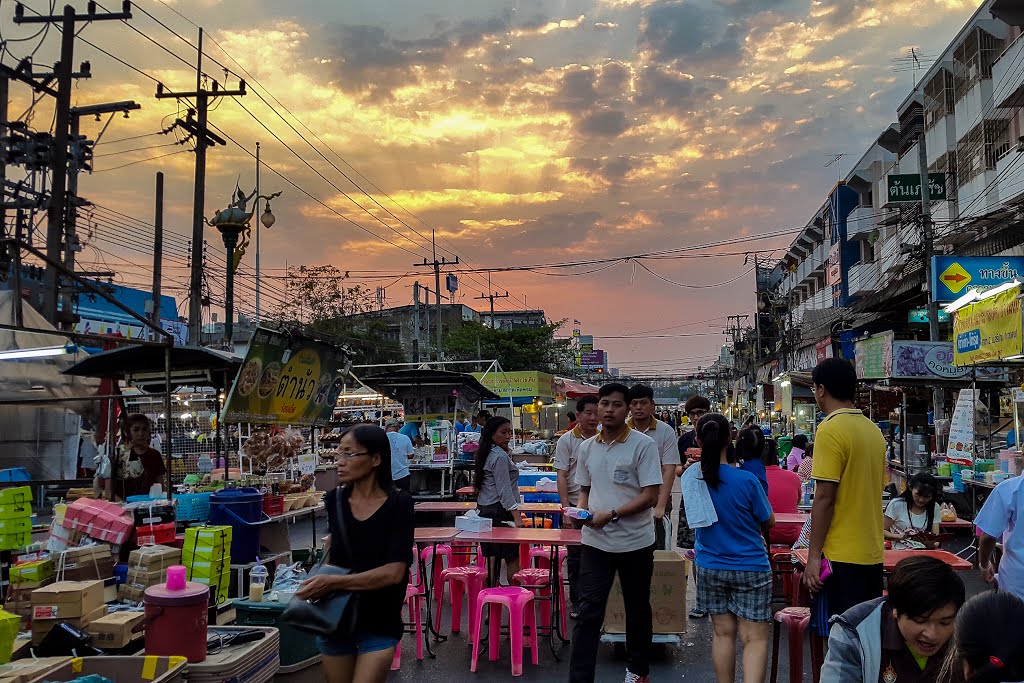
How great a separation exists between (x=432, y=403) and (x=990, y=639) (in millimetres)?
16648

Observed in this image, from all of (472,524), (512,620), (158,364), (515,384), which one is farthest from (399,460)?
→ (515,384)

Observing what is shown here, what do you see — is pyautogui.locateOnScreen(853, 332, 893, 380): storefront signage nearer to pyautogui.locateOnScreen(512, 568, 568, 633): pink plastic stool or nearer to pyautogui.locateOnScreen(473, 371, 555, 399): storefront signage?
pyautogui.locateOnScreen(512, 568, 568, 633): pink plastic stool

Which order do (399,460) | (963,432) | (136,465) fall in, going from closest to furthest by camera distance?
1. (136,465)
2. (399,460)
3. (963,432)

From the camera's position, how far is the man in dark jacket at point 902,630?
8.48 ft

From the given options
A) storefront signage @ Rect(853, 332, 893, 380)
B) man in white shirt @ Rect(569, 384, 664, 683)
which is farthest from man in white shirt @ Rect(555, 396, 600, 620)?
storefront signage @ Rect(853, 332, 893, 380)

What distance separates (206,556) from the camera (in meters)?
5.94

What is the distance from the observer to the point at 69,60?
15.6m

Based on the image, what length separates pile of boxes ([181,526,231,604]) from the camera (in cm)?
593

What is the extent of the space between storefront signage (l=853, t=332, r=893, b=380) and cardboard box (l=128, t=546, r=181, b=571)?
1215 cm

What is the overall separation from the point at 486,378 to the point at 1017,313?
20.0m

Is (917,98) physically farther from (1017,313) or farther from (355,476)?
(355,476)

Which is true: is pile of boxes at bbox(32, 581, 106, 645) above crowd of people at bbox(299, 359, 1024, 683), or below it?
below

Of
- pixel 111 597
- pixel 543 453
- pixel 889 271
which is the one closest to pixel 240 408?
pixel 111 597

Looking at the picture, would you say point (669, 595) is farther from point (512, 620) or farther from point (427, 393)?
point (427, 393)
